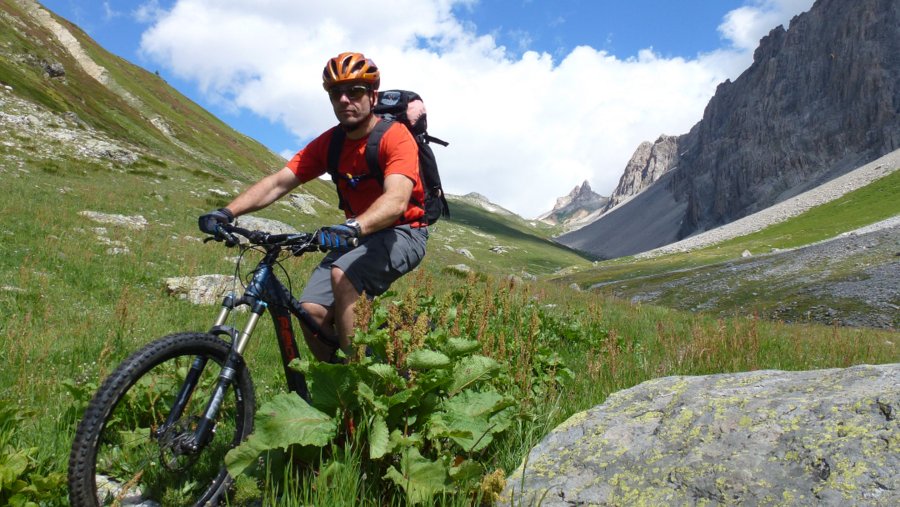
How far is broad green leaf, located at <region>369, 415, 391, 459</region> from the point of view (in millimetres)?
3227

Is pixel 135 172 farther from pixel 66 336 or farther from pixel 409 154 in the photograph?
pixel 409 154

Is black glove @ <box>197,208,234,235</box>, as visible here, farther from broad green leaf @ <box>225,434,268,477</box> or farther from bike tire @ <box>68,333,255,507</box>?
broad green leaf @ <box>225,434,268,477</box>

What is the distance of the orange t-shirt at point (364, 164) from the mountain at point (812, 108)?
164726 millimetres

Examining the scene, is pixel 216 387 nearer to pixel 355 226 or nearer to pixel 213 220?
pixel 213 220

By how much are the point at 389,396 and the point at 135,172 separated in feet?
151

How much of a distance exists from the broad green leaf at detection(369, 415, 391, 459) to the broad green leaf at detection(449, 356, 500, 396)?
0.69 metres

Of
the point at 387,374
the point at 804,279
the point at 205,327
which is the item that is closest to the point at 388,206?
the point at 387,374

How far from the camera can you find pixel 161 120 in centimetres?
8538

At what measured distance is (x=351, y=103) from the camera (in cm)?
526

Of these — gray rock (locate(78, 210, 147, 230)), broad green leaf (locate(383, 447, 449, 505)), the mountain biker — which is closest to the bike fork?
the mountain biker

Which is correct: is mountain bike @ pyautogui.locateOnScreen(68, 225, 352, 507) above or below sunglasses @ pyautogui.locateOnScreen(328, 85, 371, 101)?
below

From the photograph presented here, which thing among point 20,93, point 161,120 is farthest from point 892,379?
point 161,120

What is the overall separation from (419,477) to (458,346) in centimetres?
109

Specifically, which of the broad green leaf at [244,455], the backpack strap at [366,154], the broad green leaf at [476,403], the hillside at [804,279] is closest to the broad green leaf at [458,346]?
the broad green leaf at [476,403]
